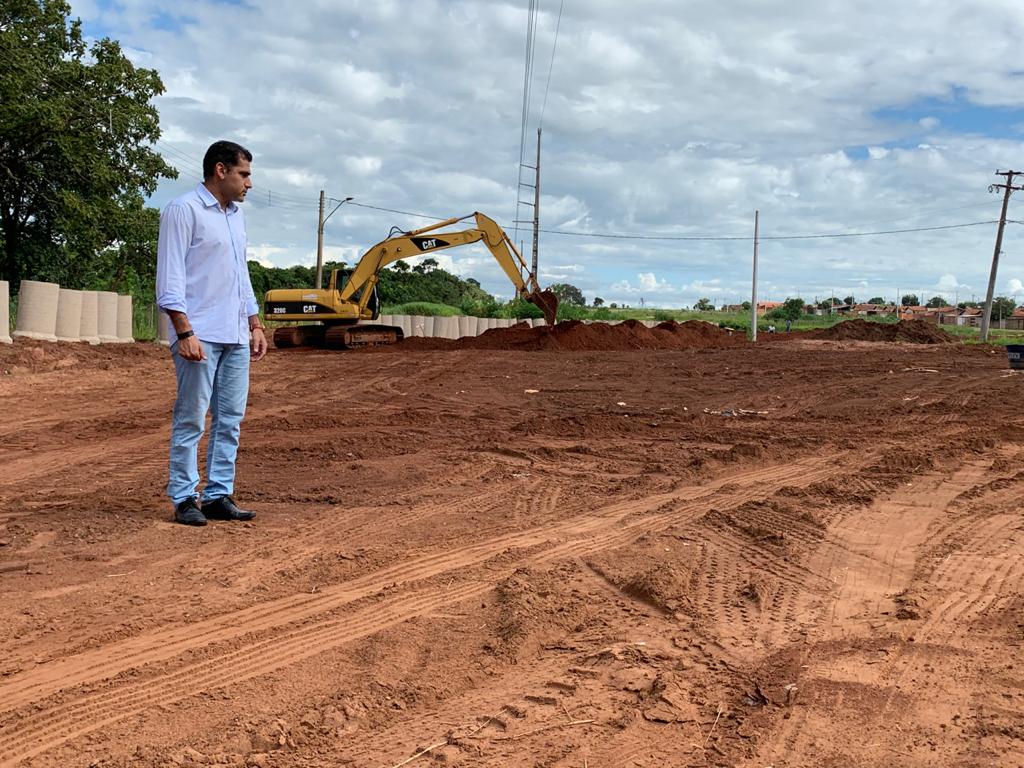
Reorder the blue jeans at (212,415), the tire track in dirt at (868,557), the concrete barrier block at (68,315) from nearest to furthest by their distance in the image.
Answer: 1. the tire track in dirt at (868,557)
2. the blue jeans at (212,415)
3. the concrete barrier block at (68,315)

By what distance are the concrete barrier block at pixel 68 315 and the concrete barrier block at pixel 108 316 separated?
1.20 metres

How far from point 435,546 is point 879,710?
2438mm

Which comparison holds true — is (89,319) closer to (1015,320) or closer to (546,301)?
(546,301)

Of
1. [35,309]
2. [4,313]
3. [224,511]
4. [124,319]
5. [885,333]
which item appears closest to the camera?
[224,511]


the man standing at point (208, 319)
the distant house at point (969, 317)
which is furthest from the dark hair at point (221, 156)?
the distant house at point (969, 317)

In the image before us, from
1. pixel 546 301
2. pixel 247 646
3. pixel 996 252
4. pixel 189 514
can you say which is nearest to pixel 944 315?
pixel 996 252

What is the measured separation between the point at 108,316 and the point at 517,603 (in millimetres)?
18488

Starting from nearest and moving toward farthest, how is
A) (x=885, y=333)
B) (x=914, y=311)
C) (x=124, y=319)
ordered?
(x=124, y=319), (x=885, y=333), (x=914, y=311)

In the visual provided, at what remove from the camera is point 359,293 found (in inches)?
931

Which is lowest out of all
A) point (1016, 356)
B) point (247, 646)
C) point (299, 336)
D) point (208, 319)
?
point (247, 646)

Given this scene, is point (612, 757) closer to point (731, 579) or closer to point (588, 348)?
point (731, 579)

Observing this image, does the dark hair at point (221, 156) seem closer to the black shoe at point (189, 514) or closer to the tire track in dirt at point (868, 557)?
the black shoe at point (189, 514)

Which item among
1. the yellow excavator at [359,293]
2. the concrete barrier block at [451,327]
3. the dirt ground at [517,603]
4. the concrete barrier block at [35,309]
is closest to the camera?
the dirt ground at [517,603]

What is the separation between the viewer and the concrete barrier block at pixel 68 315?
17828 mm
